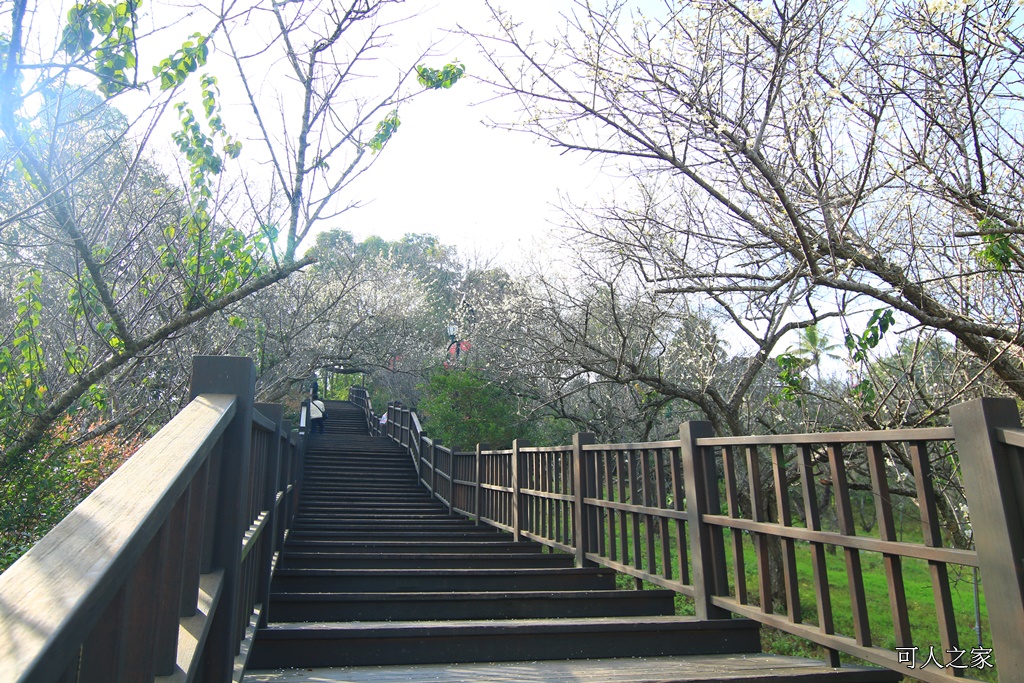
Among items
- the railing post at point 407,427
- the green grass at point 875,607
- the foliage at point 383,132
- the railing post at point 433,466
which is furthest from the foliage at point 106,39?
the railing post at point 407,427

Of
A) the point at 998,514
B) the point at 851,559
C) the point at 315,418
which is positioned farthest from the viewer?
the point at 315,418

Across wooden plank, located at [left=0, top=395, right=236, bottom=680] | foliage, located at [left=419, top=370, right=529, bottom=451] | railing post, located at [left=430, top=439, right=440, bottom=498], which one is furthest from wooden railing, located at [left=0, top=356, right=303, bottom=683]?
foliage, located at [left=419, top=370, right=529, bottom=451]

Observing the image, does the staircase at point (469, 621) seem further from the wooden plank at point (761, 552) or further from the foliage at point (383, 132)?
the foliage at point (383, 132)

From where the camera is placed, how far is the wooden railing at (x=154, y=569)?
2.66 feet

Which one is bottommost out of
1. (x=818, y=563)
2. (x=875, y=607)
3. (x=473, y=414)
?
(x=875, y=607)

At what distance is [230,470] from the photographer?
2.15 m

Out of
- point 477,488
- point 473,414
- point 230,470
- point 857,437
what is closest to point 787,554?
point 857,437

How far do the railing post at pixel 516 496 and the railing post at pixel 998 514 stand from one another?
16.6 feet

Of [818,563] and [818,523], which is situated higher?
[818,523]

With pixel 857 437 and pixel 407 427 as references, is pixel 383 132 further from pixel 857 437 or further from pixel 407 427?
pixel 407 427

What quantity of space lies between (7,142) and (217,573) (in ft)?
9.01

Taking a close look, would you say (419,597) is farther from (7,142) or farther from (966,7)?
(966,7)

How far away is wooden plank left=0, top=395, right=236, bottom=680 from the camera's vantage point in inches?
29.6

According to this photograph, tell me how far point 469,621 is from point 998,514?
9.11 feet
